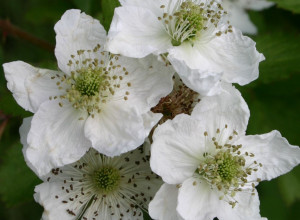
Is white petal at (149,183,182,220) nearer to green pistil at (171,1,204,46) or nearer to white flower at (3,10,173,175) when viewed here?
white flower at (3,10,173,175)

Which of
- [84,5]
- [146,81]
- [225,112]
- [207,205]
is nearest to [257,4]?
[84,5]

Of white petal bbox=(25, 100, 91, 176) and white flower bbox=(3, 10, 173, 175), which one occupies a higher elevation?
white flower bbox=(3, 10, 173, 175)

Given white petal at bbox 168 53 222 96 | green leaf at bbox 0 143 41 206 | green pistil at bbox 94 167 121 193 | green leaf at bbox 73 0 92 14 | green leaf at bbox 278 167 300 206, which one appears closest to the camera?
white petal at bbox 168 53 222 96

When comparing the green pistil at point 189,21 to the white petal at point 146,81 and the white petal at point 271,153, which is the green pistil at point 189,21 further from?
the white petal at point 271,153

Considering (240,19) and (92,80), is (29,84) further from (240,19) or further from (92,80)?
(240,19)

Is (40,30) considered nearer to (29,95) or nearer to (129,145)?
(29,95)

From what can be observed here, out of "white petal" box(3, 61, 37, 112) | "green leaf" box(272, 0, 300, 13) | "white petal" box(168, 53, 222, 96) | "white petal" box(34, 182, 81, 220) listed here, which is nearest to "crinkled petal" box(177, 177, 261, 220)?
"white petal" box(168, 53, 222, 96)

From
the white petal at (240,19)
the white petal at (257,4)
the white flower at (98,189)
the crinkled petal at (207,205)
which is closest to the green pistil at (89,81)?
the white flower at (98,189)
